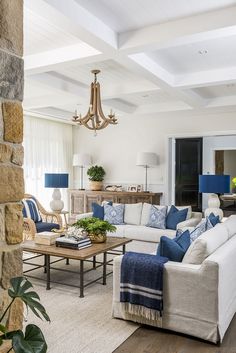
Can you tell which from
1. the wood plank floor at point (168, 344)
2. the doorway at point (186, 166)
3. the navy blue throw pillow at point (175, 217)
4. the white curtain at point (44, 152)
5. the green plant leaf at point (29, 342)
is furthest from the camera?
the doorway at point (186, 166)

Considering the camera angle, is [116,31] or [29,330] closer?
[29,330]

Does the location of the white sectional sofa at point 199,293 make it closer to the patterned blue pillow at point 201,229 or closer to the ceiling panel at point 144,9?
the patterned blue pillow at point 201,229

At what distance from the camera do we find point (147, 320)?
2967mm

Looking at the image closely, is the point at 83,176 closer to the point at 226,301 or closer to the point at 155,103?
the point at 155,103

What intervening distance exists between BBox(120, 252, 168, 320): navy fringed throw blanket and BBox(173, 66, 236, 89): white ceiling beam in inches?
121

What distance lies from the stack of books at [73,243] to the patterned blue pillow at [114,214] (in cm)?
192

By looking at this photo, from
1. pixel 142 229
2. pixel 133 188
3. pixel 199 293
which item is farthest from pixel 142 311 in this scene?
pixel 133 188

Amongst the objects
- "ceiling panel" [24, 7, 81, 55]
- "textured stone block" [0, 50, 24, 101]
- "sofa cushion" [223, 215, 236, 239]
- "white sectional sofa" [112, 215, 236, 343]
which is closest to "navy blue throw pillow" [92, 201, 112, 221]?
"sofa cushion" [223, 215, 236, 239]

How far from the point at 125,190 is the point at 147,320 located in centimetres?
534

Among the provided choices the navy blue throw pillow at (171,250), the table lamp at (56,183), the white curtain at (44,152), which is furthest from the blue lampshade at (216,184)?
the white curtain at (44,152)

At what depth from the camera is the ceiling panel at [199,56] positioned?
13.2 feet

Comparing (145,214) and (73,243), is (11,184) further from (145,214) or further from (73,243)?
(145,214)

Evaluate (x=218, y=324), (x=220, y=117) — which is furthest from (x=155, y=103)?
(x=218, y=324)

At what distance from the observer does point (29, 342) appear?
1153mm
